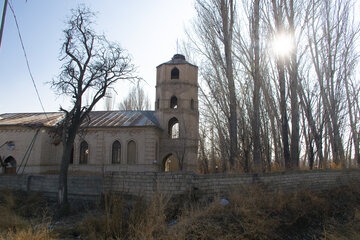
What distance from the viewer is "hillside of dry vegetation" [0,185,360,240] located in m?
7.03

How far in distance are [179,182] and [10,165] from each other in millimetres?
15383

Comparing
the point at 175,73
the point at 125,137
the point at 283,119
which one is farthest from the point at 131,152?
the point at 283,119

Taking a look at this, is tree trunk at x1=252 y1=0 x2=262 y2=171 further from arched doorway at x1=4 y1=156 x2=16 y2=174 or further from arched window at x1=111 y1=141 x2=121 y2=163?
arched doorway at x1=4 y1=156 x2=16 y2=174

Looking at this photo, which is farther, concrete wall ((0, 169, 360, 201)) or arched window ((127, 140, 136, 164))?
arched window ((127, 140, 136, 164))

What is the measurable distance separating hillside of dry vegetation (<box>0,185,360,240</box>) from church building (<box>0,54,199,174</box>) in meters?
8.46

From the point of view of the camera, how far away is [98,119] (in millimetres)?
21906

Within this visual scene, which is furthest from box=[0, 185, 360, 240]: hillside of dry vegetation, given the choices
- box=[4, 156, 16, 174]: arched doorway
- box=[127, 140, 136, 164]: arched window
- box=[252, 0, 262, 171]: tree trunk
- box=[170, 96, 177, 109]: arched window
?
box=[170, 96, 177, 109]: arched window

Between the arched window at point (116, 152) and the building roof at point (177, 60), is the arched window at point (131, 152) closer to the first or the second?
the arched window at point (116, 152)

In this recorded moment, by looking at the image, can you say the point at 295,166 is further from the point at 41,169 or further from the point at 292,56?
the point at 41,169

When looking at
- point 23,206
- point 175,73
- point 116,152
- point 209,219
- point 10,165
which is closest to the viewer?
point 209,219

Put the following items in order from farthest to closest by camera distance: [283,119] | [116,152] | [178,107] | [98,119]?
[98,119]
[178,107]
[116,152]
[283,119]

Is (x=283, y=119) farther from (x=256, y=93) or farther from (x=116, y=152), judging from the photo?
(x=116, y=152)

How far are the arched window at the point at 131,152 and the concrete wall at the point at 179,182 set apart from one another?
24.0 ft

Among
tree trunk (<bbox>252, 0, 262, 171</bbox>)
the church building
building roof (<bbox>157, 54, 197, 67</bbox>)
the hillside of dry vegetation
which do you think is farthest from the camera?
building roof (<bbox>157, 54, 197, 67</bbox>)
